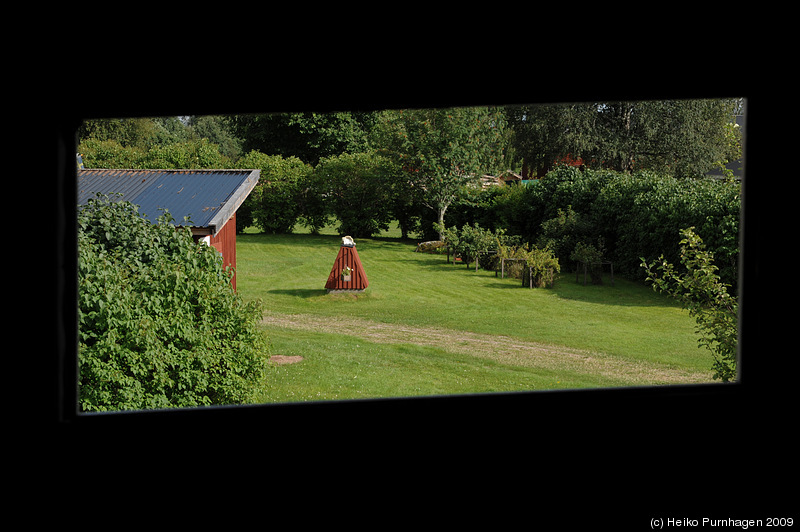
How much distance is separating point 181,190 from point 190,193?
0.66 feet

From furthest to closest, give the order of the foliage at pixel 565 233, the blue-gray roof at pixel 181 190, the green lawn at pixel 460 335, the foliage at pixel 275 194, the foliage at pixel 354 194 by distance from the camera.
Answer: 1. the foliage at pixel 275 194
2. the foliage at pixel 354 194
3. the foliage at pixel 565 233
4. the blue-gray roof at pixel 181 190
5. the green lawn at pixel 460 335

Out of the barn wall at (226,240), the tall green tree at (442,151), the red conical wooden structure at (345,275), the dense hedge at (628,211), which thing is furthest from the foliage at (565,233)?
the barn wall at (226,240)

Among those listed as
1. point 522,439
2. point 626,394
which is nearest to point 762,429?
point 626,394

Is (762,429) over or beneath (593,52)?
Result: beneath

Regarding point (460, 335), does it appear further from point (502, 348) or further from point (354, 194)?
point (354, 194)

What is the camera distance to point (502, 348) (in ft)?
31.3

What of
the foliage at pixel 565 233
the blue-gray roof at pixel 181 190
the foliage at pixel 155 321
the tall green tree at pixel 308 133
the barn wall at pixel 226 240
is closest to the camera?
the foliage at pixel 155 321

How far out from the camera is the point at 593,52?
2318 mm

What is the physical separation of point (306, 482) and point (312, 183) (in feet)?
72.5

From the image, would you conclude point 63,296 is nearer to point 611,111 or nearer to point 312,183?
point 312,183

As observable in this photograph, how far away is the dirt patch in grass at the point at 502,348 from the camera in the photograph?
324 inches

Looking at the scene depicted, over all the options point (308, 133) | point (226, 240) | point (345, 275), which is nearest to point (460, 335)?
point (345, 275)

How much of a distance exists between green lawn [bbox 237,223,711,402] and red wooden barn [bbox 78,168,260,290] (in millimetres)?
1757

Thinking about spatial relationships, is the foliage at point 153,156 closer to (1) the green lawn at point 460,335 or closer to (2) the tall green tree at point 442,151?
(2) the tall green tree at point 442,151
